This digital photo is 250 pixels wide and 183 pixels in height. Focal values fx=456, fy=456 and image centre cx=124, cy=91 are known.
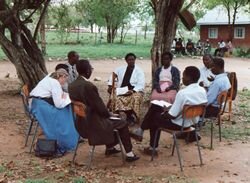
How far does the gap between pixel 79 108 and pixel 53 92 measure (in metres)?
1.01

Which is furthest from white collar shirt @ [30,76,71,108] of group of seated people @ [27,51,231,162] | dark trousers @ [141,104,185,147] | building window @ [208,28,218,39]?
building window @ [208,28,218,39]

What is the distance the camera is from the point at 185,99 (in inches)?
235

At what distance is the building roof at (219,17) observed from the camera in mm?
40228

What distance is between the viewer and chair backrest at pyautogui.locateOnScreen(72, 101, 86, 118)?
5734mm

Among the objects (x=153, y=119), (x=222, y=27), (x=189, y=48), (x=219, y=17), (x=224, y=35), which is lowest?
(x=153, y=119)

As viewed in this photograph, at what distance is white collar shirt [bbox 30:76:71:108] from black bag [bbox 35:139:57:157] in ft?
1.80

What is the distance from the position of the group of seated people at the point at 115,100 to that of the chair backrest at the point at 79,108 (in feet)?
0.16

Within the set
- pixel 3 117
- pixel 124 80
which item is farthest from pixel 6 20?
pixel 124 80

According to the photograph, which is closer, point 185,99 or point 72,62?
point 185,99

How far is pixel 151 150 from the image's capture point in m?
6.62

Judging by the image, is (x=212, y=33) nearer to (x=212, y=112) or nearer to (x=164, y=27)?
(x=164, y=27)

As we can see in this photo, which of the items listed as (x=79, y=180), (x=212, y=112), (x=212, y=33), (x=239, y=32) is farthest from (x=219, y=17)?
(x=79, y=180)

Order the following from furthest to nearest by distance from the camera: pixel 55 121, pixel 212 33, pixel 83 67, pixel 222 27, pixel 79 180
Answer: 1. pixel 212 33
2. pixel 222 27
3. pixel 55 121
4. pixel 83 67
5. pixel 79 180

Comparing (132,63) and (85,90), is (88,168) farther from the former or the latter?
(132,63)
